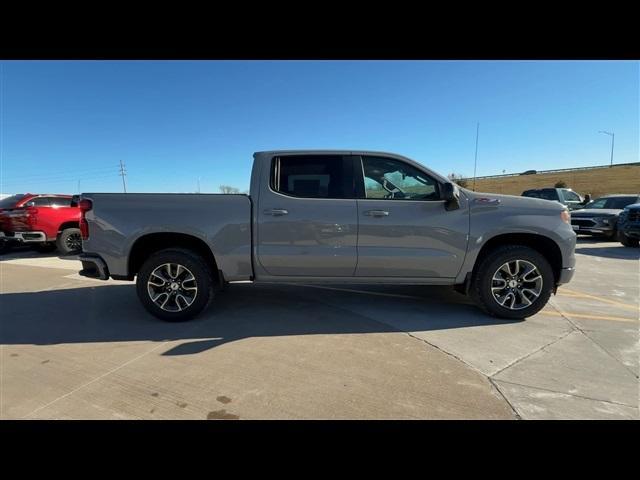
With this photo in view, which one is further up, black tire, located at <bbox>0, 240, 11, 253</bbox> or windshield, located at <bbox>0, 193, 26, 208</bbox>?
windshield, located at <bbox>0, 193, 26, 208</bbox>

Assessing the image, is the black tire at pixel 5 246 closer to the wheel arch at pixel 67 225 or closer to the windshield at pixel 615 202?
the wheel arch at pixel 67 225

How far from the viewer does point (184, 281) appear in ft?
12.4

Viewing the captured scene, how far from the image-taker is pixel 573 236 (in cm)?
379

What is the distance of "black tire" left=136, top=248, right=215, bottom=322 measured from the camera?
3.72 metres

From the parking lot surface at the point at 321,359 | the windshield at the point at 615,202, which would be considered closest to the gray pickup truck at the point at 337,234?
the parking lot surface at the point at 321,359

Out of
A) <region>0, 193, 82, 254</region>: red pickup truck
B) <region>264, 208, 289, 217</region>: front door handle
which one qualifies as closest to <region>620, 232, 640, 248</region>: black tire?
<region>264, 208, 289, 217</region>: front door handle

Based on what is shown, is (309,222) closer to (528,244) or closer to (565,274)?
(528,244)

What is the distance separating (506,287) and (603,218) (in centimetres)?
994

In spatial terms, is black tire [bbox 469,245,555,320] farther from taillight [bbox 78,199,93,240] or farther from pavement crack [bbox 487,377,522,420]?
taillight [bbox 78,199,93,240]

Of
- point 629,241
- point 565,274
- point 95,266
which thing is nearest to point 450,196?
point 565,274

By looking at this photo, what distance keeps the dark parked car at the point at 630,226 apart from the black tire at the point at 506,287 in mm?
7942

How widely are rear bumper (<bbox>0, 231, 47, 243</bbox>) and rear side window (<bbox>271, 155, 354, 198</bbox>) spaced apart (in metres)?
8.32
